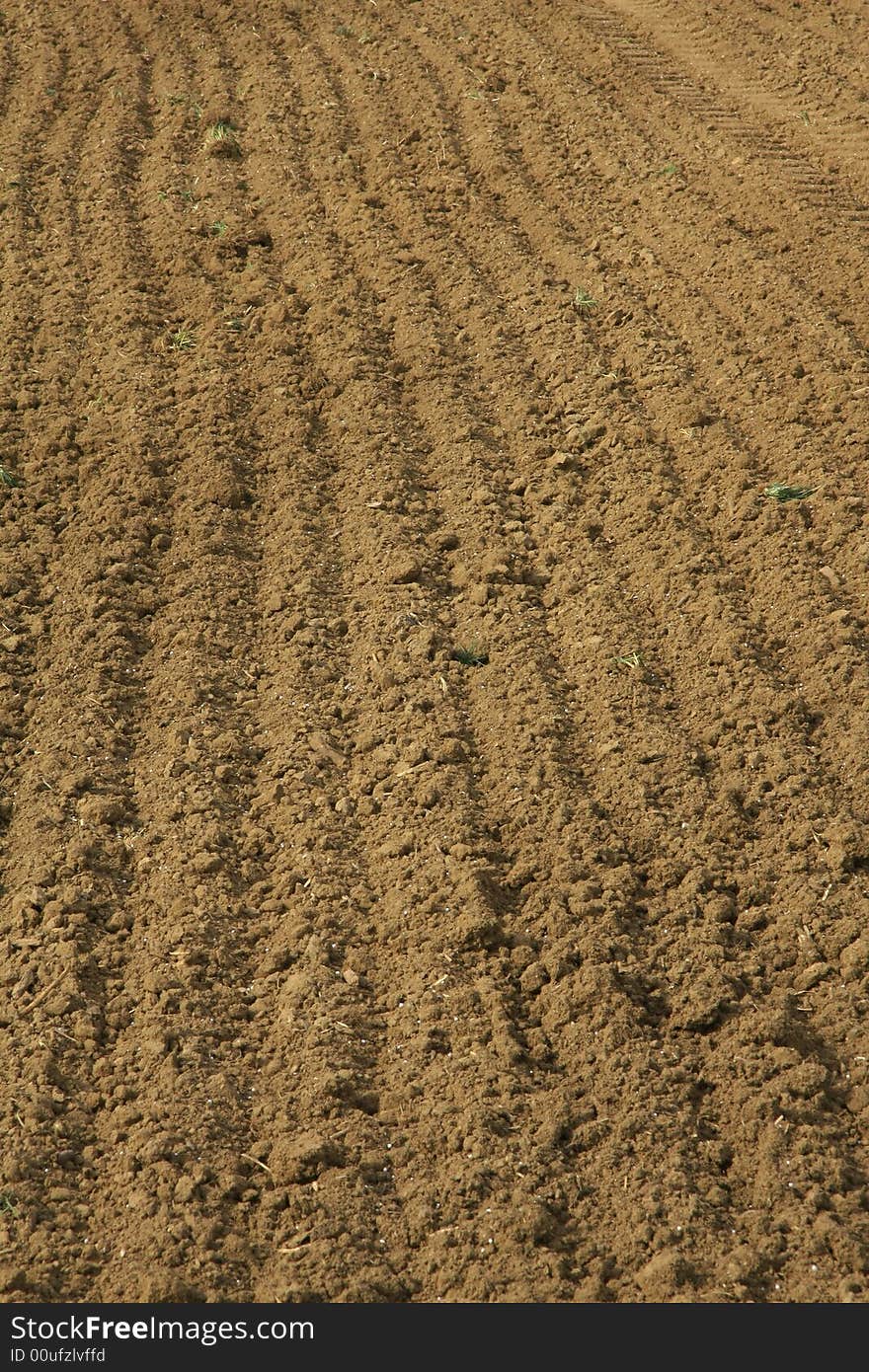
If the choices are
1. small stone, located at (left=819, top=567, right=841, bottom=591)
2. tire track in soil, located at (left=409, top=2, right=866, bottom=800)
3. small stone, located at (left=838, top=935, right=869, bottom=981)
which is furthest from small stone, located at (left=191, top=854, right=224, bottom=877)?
small stone, located at (left=819, top=567, right=841, bottom=591)

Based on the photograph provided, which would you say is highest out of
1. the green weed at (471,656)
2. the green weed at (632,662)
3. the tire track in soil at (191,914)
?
the green weed at (632,662)

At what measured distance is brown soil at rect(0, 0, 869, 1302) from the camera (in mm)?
3393

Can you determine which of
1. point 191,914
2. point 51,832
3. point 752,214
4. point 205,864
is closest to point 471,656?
point 205,864

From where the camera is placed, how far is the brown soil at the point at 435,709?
3393mm

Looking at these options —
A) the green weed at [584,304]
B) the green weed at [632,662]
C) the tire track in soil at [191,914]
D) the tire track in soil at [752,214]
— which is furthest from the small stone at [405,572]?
the tire track in soil at [752,214]

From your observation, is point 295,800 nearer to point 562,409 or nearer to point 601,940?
point 601,940

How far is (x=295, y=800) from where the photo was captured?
4.43 metres

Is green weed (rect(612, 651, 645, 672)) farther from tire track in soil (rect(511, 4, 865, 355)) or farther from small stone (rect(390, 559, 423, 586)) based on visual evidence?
tire track in soil (rect(511, 4, 865, 355))

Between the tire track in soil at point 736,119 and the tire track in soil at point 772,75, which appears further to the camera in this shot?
the tire track in soil at point 772,75

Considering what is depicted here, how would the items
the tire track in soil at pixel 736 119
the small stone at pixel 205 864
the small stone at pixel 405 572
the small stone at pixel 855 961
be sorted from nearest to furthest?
the small stone at pixel 855 961, the small stone at pixel 205 864, the small stone at pixel 405 572, the tire track in soil at pixel 736 119

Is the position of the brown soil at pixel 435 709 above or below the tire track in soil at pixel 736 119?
below

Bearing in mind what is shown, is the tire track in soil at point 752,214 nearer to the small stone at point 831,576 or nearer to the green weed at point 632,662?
the small stone at point 831,576

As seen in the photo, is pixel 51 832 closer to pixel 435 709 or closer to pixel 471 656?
pixel 435 709

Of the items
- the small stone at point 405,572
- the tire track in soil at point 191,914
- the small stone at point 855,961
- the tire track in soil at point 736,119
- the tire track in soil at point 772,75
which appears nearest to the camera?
the tire track in soil at point 191,914
